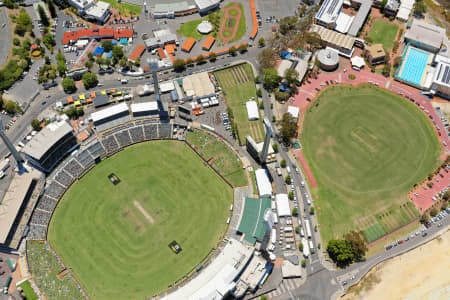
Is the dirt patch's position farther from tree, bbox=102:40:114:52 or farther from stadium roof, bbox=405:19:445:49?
stadium roof, bbox=405:19:445:49

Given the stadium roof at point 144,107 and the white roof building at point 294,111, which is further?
the white roof building at point 294,111

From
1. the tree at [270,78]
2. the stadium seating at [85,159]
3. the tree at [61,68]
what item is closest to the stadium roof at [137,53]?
the tree at [61,68]

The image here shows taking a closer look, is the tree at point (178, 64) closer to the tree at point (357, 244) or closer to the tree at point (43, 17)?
the tree at point (43, 17)

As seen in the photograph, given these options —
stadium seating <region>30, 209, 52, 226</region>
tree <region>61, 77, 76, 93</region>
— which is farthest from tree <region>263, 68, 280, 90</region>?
stadium seating <region>30, 209, 52, 226</region>

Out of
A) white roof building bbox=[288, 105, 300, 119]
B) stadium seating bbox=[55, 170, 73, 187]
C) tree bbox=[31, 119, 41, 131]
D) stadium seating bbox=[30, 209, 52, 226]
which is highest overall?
white roof building bbox=[288, 105, 300, 119]

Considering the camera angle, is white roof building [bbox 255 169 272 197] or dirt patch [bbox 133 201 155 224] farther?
white roof building [bbox 255 169 272 197]

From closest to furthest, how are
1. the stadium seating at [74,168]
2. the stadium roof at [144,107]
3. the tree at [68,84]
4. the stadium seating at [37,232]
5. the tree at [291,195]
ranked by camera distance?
the stadium seating at [37,232] → the tree at [291,195] → the stadium seating at [74,168] → the stadium roof at [144,107] → the tree at [68,84]

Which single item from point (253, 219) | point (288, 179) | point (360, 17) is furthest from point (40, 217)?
point (360, 17)
